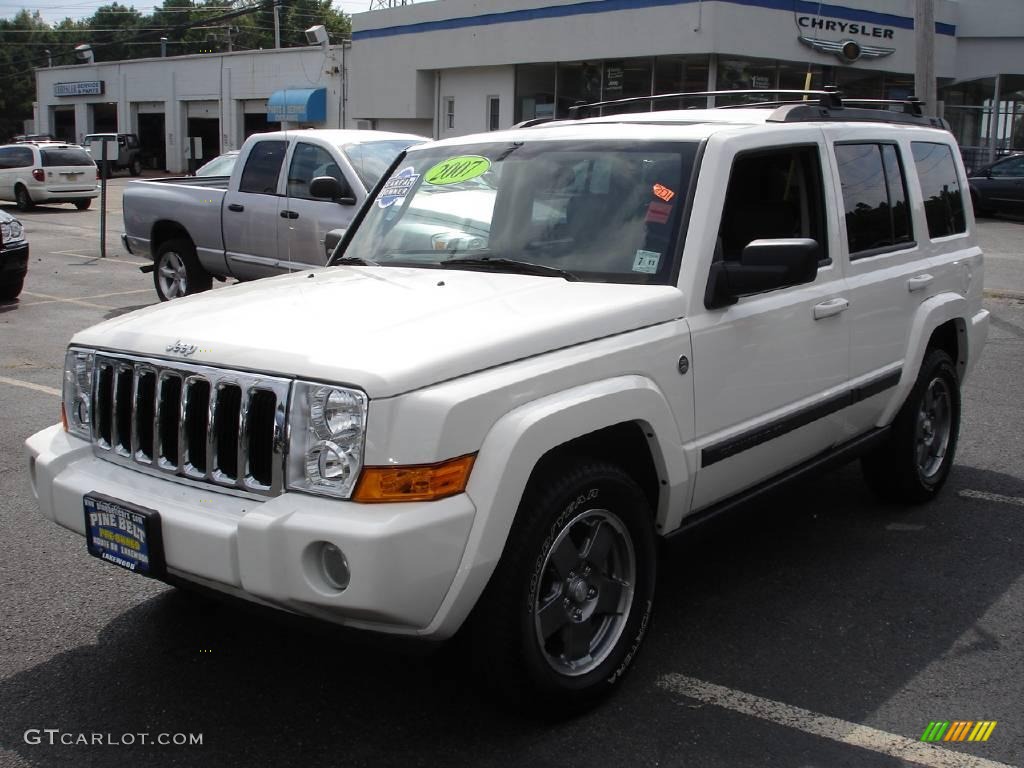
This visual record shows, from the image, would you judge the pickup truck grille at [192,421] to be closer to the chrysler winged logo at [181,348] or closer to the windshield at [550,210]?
the chrysler winged logo at [181,348]

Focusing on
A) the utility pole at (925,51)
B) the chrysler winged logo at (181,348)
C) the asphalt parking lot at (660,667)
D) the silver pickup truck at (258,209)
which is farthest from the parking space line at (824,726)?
the utility pole at (925,51)

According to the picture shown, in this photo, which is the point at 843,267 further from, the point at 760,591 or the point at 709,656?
the point at 709,656

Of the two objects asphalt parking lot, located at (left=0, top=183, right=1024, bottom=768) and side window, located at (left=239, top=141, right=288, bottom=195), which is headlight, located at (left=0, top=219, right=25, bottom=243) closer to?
side window, located at (left=239, top=141, right=288, bottom=195)

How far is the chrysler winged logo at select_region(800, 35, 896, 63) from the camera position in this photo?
26.5 meters

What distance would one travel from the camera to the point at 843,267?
4883mm

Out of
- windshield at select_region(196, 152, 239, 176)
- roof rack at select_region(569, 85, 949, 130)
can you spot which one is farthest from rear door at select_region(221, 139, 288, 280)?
roof rack at select_region(569, 85, 949, 130)

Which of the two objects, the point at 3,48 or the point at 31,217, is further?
the point at 3,48

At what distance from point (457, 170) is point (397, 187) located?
0.38 metres

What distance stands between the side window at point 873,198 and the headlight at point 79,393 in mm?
3224

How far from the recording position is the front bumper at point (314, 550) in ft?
9.72

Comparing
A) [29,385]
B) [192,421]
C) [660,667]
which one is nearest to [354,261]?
[192,421]

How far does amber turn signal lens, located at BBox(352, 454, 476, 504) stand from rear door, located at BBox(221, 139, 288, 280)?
332 inches

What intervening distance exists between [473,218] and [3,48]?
332 ft

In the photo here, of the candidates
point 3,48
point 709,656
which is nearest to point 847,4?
point 709,656
